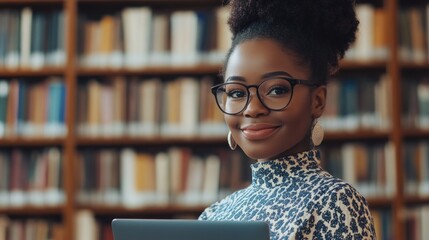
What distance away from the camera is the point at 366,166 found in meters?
3.32

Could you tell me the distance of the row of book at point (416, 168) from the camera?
10.8 feet

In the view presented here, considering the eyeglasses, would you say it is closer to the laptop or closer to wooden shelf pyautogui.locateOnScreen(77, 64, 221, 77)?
the laptop

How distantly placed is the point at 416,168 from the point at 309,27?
88.0 inches

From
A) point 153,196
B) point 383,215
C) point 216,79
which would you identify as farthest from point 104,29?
point 383,215

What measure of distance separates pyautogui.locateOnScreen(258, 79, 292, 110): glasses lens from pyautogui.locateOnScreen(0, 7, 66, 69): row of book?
235cm

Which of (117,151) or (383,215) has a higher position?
(117,151)

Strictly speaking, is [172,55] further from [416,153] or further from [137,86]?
[416,153]

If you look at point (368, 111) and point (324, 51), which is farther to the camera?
Answer: point (368, 111)

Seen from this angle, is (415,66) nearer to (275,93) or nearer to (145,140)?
(145,140)

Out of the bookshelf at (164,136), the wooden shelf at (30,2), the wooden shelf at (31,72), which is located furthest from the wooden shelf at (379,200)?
the wooden shelf at (30,2)

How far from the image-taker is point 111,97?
3.38 m

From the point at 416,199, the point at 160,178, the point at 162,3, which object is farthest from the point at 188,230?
the point at 162,3

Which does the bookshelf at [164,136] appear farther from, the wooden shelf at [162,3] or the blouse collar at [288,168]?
the blouse collar at [288,168]

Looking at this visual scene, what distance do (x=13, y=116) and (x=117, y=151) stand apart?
485 millimetres
